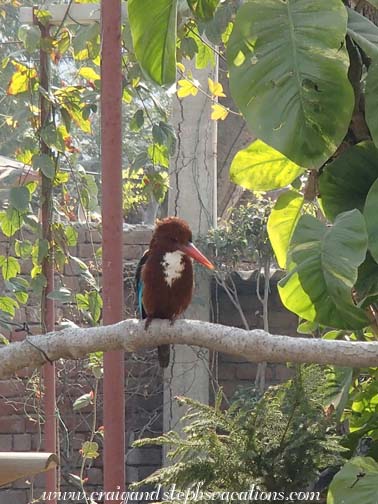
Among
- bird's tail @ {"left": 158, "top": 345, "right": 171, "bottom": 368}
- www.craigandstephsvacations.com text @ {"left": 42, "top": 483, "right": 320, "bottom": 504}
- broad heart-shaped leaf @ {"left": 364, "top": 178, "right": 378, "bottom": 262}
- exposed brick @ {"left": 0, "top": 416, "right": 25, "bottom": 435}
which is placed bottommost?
exposed brick @ {"left": 0, "top": 416, "right": 25, "bottom": 435}

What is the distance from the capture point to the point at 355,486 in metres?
2.12

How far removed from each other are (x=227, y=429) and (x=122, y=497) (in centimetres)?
34

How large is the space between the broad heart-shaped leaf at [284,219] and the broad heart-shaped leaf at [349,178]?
0.70ft

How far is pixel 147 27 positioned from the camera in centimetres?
236

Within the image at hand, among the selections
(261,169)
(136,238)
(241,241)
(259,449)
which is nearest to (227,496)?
(259,449)

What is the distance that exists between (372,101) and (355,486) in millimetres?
852

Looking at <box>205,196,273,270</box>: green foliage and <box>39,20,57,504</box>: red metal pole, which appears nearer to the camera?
<box>39,20,57,504</box>: red metal pole

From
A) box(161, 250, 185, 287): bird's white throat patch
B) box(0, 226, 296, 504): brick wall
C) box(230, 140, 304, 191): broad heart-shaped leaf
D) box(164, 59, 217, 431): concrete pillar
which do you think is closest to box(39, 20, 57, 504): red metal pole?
box(161, 250, 185, 287): bird's white throat patch

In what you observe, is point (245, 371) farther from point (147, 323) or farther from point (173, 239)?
point (147, 323)

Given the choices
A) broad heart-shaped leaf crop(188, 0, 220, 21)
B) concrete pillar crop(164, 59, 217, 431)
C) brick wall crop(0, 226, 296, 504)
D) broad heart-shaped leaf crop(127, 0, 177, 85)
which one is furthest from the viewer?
brick wall crop(0, 226, 296, 504)

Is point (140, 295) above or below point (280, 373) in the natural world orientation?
above

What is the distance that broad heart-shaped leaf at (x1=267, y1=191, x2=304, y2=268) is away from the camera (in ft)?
8.89

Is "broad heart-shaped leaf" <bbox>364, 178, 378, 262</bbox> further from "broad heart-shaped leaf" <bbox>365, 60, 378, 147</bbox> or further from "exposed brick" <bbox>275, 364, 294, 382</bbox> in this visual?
"exposed brick" <bbox>275, 364, 294, 382</bbox>

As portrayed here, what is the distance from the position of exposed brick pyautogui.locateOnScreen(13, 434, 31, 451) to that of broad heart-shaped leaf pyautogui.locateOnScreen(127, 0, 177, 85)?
3.21m
